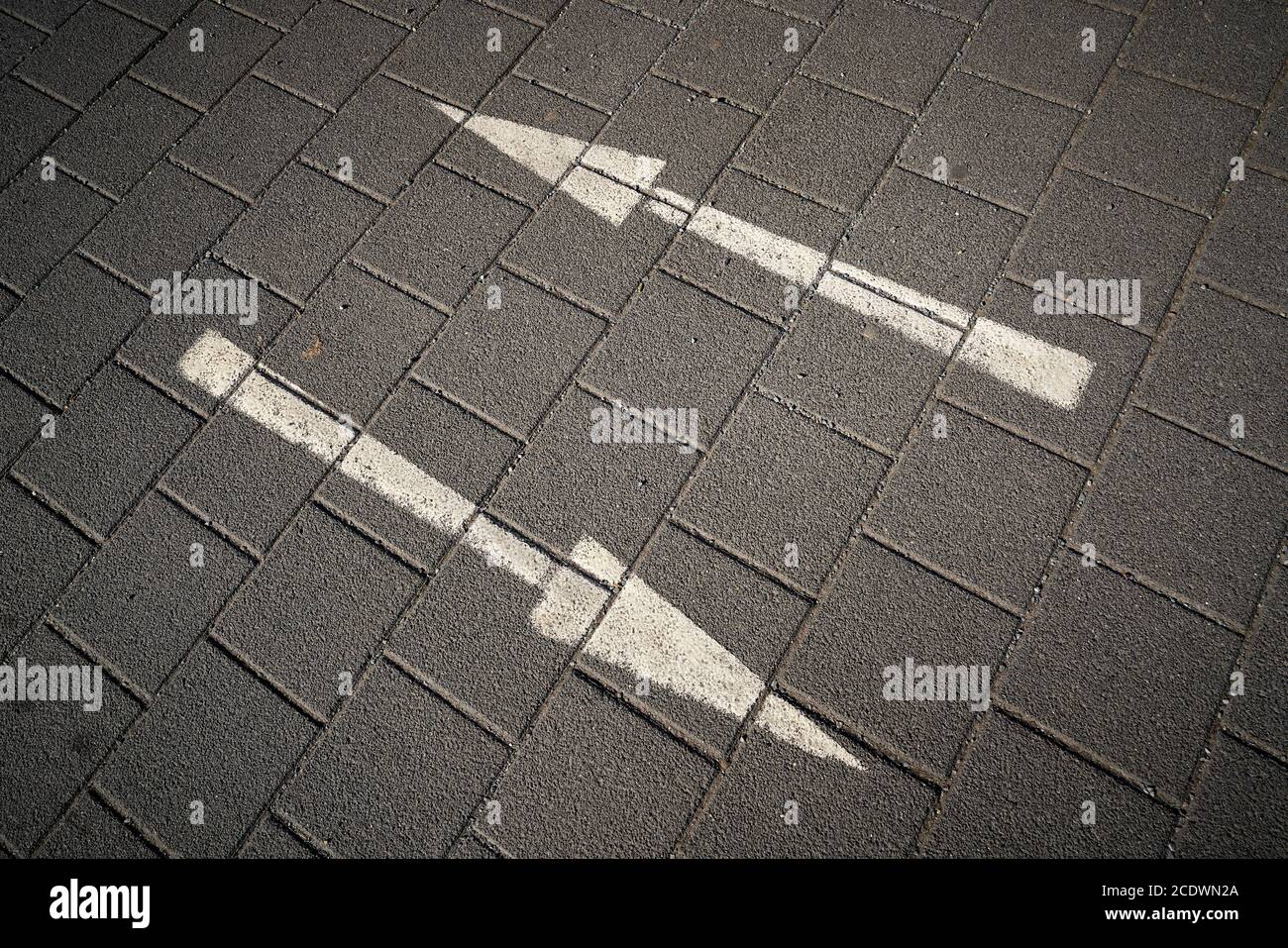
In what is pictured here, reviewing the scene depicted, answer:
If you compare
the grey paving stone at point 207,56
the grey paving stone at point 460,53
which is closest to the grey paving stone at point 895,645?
the grey paving stone at point 460,53

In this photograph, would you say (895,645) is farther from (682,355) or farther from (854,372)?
(682,355)

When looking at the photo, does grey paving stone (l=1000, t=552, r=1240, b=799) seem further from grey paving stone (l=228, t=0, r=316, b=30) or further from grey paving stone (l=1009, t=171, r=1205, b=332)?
grey paving stone (l=228, t=0, r=316, b=30)

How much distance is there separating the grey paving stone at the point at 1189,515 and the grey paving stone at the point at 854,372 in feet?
2.52

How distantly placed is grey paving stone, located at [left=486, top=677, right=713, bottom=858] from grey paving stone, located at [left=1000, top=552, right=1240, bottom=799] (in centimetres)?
121

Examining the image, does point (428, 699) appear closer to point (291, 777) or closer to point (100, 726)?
point (291, 777)

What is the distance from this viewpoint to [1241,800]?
284 centimetres

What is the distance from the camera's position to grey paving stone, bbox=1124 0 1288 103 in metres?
4.13

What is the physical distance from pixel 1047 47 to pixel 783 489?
2749 millimetres

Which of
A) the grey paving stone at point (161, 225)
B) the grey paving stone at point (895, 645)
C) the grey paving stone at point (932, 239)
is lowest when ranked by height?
the grey paving stone at point (895, 645)

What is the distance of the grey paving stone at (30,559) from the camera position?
338 centimetres

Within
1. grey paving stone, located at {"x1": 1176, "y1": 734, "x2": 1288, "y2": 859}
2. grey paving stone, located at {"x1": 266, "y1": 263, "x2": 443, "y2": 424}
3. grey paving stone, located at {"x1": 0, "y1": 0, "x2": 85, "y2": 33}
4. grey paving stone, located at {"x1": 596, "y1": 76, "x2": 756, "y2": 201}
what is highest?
grey paving stone, located at {"x1": 0, "y1": 0, "x2": 85, "y2": 33}

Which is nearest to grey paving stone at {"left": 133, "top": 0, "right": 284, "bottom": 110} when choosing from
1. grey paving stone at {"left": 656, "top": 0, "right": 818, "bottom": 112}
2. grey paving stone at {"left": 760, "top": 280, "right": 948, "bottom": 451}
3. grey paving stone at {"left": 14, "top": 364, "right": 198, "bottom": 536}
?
Result: grey paving stone at {"left": 14, "top": 364, "right": 198, "bottom": 536}

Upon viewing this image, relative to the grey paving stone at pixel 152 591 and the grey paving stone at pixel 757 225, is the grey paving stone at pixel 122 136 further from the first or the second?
the grey paving stone at pixel 757 225
